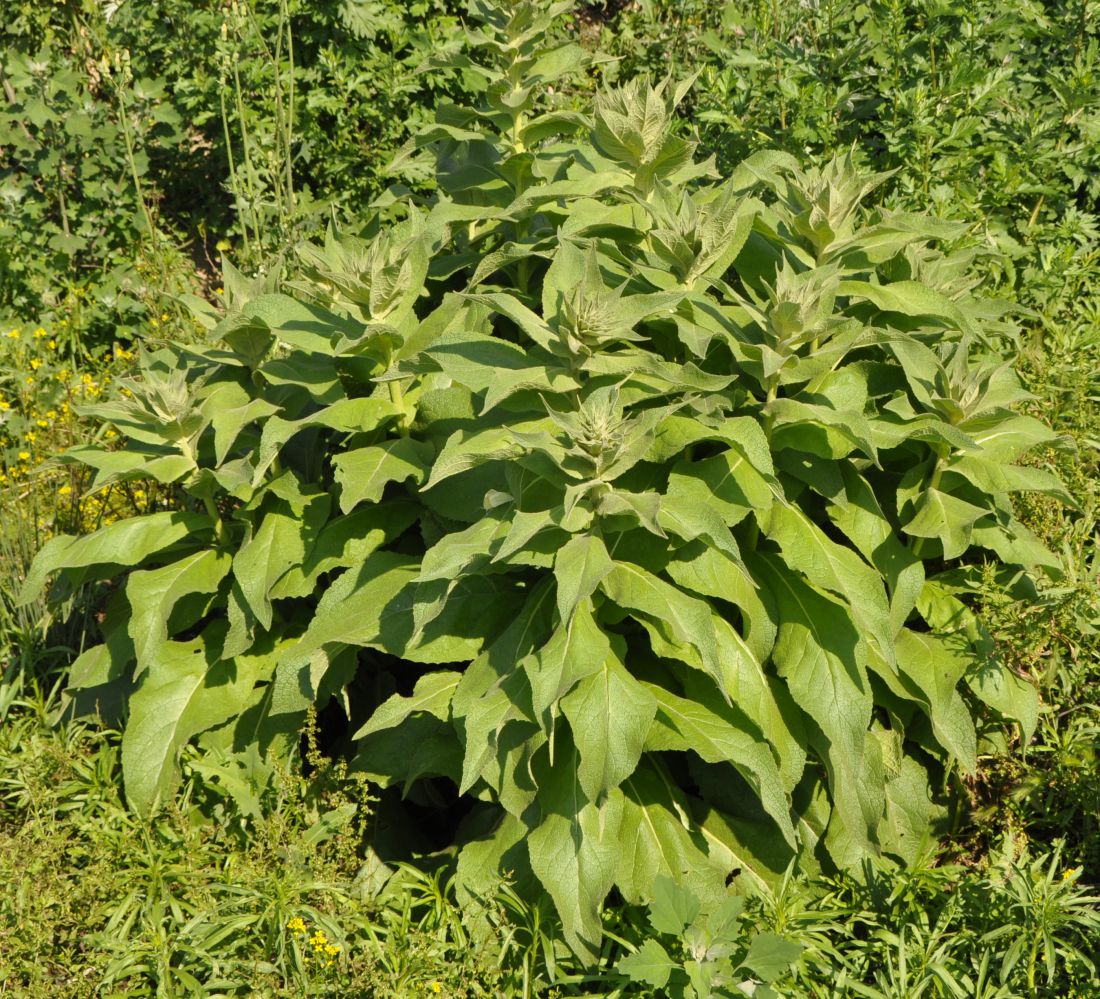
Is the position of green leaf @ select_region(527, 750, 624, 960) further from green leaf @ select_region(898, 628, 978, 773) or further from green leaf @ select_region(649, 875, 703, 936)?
green leaf @ select_region(898, 628, 978, 773)

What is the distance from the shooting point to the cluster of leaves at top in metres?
3.25

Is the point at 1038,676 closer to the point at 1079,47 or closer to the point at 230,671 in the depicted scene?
the point at 230,671

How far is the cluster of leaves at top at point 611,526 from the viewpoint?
10.6ft

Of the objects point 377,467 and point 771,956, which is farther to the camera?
point 377,467

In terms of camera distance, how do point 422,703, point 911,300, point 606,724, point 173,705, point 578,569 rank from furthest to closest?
1. point 173,705
2. point 911,300
3. point 422,703
4. point 606,724
5. point 578,569

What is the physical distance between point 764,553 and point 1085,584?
0.97 meters

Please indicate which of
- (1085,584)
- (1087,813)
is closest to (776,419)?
(1085,584)

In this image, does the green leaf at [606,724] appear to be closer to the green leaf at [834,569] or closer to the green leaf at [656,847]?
the green leaf at [656,847]

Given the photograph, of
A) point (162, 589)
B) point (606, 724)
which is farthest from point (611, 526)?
point (162, 589)

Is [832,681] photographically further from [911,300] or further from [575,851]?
[911,300]

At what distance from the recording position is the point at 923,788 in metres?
3.84

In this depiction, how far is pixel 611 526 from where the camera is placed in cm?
324

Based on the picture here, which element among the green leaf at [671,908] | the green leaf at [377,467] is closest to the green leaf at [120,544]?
the green leaf at [377,467]

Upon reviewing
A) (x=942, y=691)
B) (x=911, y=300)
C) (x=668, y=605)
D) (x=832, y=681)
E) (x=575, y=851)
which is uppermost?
(x=911, y=300)
